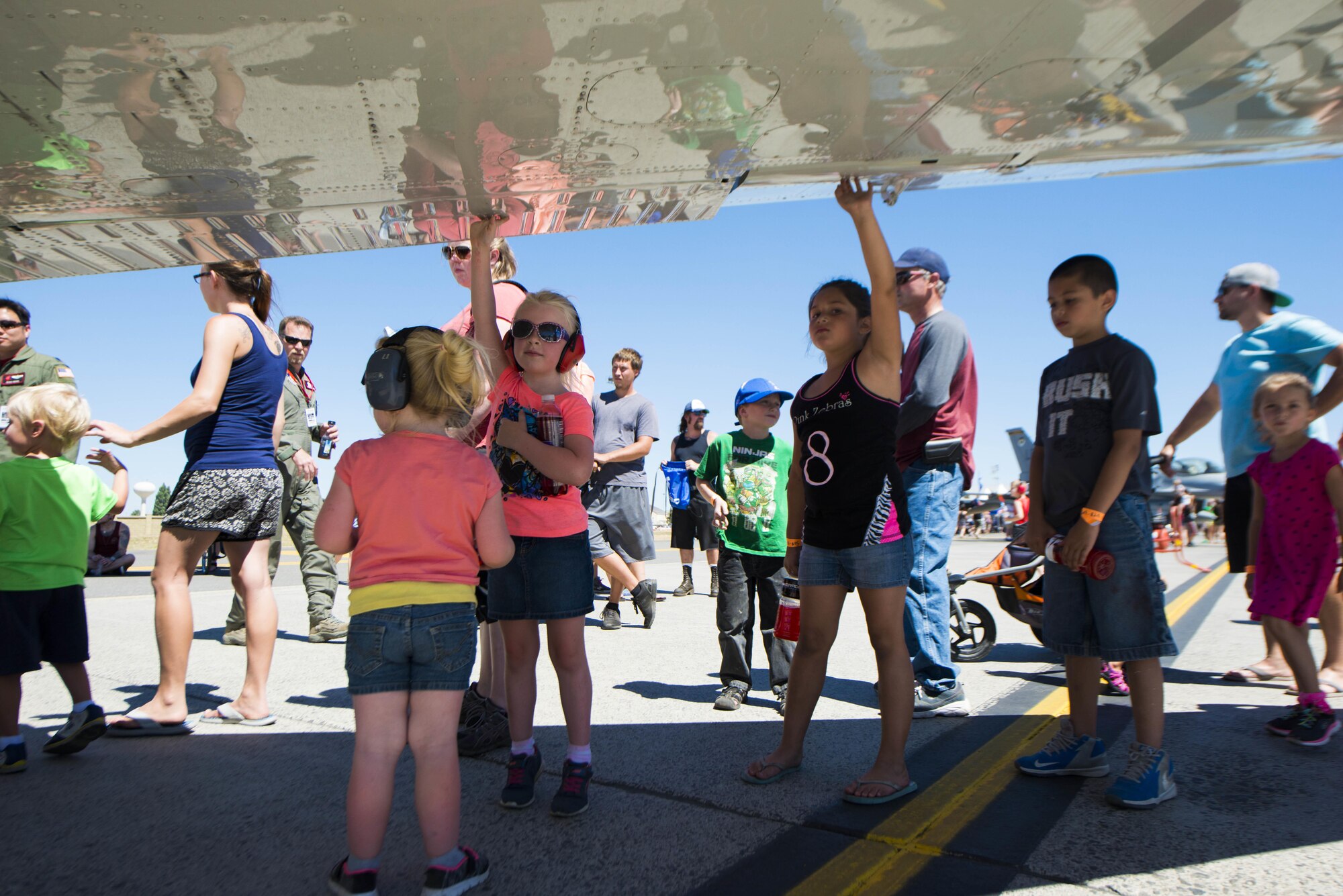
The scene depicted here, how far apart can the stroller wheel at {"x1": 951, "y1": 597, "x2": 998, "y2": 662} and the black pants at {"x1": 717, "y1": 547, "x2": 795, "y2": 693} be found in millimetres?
1457

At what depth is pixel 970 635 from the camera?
5.31 m

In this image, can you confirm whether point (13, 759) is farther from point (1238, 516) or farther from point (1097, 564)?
point (1238, 516)

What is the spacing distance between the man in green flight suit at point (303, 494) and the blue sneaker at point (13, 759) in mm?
2762

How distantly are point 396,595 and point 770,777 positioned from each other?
152cm

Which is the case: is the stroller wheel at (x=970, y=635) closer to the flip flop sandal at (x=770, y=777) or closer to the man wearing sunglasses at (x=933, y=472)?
the man wearing sunglasses at (x=933, y=472)

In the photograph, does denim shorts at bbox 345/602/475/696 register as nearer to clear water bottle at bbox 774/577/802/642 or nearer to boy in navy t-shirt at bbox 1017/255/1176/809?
clear water bottle at bbox 774/577/802/642

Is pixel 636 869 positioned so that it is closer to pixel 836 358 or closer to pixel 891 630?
pixel 891 630

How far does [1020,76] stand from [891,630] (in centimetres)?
180

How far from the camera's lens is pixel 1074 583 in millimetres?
3070

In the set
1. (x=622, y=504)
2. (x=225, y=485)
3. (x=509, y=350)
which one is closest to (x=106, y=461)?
(x=225, y=485)

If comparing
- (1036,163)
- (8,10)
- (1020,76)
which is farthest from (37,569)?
(1036,163)

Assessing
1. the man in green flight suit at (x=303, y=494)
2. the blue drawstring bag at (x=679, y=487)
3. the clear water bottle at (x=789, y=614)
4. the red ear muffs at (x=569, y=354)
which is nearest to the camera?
the red ear muffs at (x=569, y=354)

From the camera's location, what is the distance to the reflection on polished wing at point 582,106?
2.14 meters

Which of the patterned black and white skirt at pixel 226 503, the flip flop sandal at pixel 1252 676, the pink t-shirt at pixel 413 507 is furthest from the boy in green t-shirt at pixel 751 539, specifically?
the flip flop sandal at pixel 1252 676
